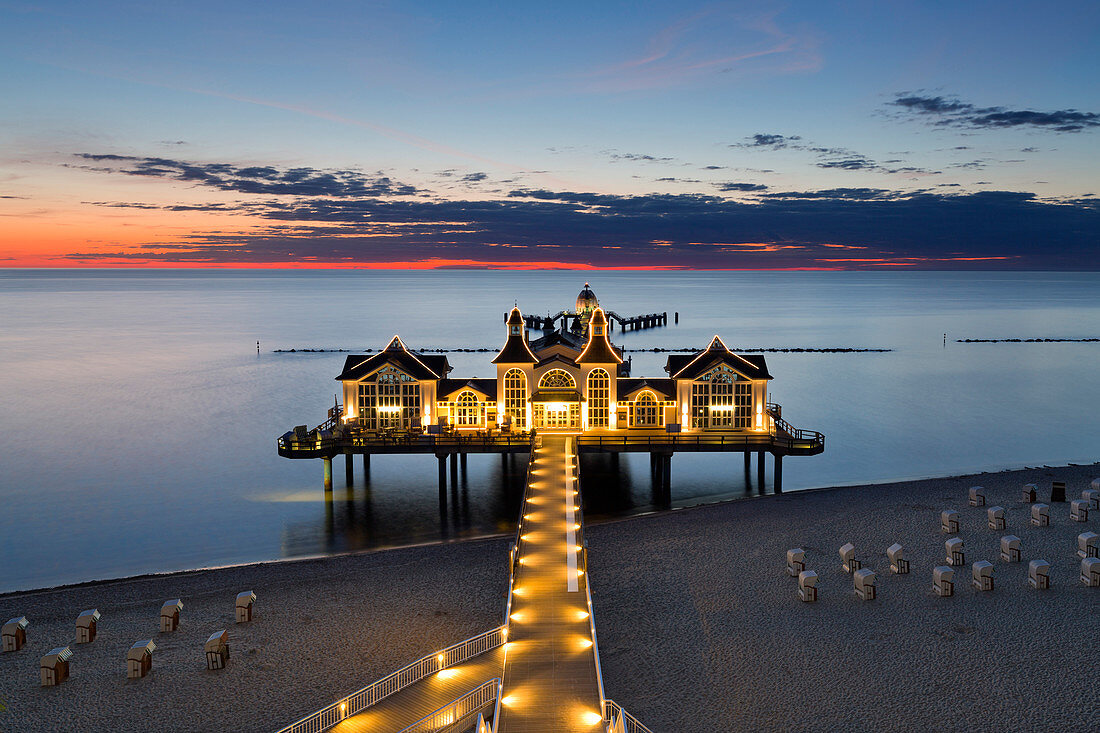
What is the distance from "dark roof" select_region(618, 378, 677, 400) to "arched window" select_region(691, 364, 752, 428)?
121 cm

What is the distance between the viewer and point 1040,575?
85.1ft

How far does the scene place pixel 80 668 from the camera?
22422 mm

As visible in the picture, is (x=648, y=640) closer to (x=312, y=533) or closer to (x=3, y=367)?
(x=312, y=533)

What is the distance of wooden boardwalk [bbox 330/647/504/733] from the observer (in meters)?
18.2

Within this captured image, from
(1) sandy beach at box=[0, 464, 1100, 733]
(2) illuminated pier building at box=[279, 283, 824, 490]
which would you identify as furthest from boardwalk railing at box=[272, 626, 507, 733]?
Result: (2) illuminated pier building at box=[279, 283, 824, 490]

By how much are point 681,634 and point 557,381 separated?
21.9 meters

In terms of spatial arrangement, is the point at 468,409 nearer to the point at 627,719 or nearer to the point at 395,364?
the point at 395,364

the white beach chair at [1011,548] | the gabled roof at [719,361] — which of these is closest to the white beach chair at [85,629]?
the gabled roof at [719,361]

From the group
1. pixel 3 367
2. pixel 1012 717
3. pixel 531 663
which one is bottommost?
pixel 1012 717

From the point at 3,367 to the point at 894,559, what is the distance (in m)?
98.9

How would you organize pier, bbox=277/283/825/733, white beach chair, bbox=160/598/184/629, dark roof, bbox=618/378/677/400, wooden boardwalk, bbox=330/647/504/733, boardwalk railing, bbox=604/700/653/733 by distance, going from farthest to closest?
dark roof, bbox=618/378/677/400 → pier, bbox=277/283/825/733 → white beach chair, bbox=160/598/184/629 → wooden boardwalk, bbox=330/647/504/733 → boardwalk railing, bbox=604/700/653/733

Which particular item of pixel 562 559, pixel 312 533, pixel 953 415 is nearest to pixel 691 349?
pixel 953 415

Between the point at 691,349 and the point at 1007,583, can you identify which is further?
the point at 691,349

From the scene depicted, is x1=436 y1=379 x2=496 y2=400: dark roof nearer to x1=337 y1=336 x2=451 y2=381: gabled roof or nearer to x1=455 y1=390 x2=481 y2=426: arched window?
x1=455 y1=390 x2=481 y2=426: arched window
